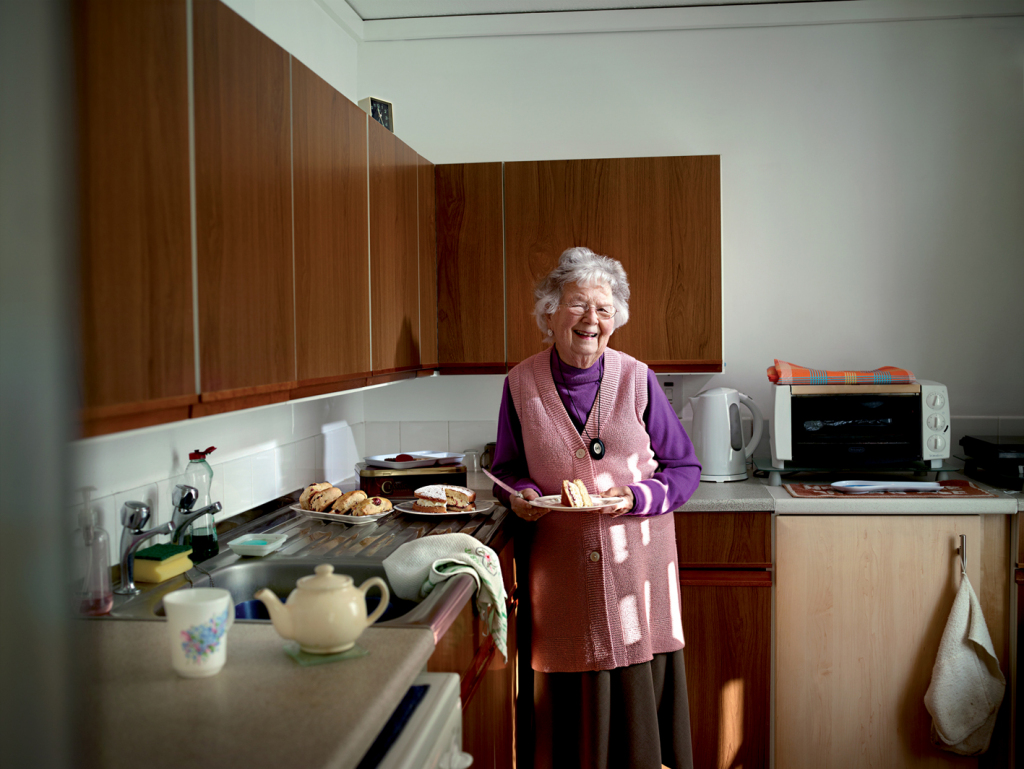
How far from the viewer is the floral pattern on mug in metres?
1.02

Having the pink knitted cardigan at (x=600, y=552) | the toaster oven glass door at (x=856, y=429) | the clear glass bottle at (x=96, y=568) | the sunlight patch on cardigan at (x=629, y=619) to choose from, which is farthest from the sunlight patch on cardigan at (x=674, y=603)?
the clear glass bottle at (x=96, y=568)

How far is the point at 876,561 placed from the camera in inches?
88.3

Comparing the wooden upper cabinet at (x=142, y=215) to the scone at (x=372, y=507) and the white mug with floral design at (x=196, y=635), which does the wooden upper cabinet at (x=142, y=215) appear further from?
the scone at (x=372, y=507)

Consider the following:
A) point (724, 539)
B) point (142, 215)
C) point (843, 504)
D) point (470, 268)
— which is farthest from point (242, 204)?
point (843, 504)

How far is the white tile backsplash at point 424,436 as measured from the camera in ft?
9.78

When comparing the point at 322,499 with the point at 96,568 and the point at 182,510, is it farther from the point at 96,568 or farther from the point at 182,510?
the point at 96,568

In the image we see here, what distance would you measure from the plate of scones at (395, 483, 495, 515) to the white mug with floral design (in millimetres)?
1017

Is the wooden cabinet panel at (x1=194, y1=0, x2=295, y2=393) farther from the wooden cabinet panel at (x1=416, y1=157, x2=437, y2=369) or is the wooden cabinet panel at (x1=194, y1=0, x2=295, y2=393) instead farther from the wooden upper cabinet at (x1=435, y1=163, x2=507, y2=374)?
the wooden upper cabinet at (x1=435, y1=163, x2=507, y2=374)

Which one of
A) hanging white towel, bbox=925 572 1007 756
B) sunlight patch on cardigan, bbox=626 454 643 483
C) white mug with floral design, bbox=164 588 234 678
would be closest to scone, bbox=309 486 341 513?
sunlight patch on cardigan, bbox=626 454 643 483

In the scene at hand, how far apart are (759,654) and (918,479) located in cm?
79

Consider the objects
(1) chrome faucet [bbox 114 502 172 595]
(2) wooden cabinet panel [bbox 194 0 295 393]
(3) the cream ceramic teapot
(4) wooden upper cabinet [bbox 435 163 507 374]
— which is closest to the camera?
(3) the cream ceramic teapot

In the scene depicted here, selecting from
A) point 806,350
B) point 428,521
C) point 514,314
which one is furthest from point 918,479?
point 428,521

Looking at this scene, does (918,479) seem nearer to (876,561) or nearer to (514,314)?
(876,561)

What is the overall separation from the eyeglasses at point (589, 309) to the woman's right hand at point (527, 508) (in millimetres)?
472
